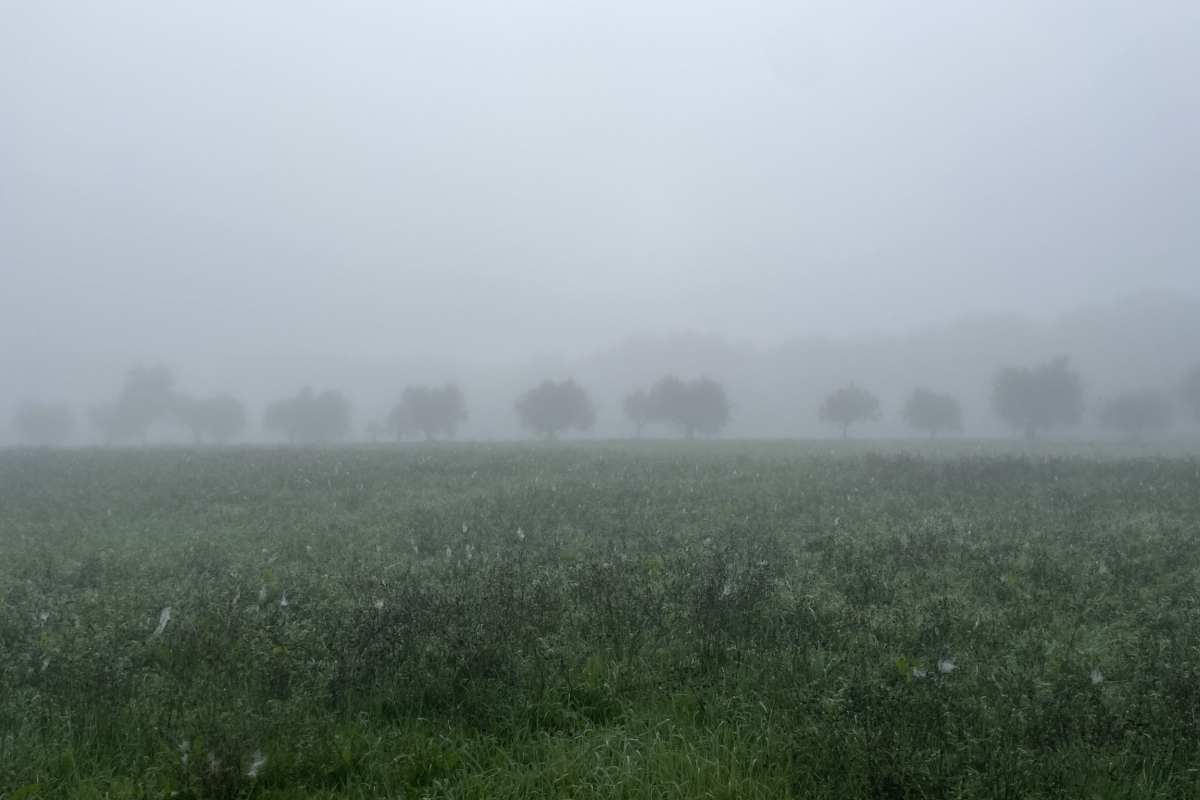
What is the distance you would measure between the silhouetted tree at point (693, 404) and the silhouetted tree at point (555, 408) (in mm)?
8944

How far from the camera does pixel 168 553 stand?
12914mm

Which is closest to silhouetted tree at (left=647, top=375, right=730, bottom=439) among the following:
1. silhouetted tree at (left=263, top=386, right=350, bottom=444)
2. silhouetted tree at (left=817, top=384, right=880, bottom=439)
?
silhouetted tree at (left=817, top=384, right=880, bottom=439)

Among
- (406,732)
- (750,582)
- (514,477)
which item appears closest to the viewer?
(406,732)

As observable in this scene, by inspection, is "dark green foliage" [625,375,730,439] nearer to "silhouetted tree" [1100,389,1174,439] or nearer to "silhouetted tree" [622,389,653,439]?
"silhouetted tree" [622,389,653,439]

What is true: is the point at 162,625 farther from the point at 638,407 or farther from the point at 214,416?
the point at 214,416

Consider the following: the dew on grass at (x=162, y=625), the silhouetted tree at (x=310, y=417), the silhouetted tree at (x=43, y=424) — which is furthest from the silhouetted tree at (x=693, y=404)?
the silhouetted tree at (x=43, y=424)

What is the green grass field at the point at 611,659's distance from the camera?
5.02m

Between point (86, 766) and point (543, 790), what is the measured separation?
352 cm

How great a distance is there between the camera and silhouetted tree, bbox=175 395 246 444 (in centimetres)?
9819

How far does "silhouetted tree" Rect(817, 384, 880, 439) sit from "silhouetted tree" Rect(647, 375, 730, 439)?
11918 millimetres

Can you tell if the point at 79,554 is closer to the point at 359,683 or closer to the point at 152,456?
the point at 359,683

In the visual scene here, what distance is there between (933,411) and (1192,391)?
76.9ft

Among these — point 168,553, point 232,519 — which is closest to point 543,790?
point 168,553

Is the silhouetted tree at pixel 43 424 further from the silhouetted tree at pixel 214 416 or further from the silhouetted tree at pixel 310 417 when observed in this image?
the silhouetted tree at pixel 310 417
